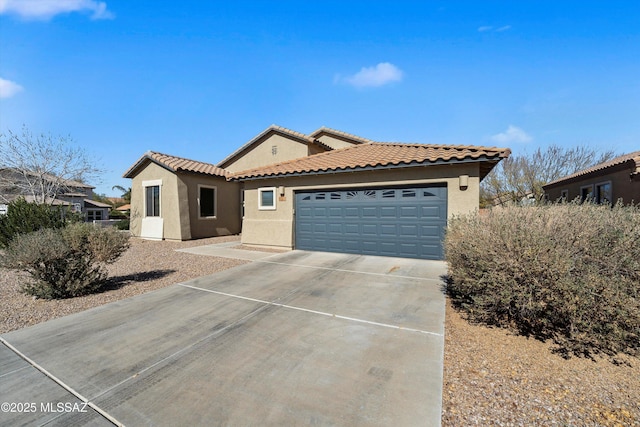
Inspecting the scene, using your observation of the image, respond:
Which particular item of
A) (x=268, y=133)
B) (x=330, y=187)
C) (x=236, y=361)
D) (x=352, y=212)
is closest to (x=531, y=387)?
(x=236, y=361)

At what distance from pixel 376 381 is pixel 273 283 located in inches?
160

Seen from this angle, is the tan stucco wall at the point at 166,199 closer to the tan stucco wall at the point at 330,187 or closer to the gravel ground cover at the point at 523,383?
the tan stucco wall at the point at 330,187

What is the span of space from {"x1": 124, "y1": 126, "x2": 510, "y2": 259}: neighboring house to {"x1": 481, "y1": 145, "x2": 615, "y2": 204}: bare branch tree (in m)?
18.5

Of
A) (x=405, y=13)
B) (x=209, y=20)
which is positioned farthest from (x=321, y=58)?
(x=209, y=20)

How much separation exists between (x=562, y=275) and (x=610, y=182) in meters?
17.6

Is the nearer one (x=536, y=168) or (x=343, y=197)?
(x=343, y=197)

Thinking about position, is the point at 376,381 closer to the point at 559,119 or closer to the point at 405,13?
the point at 405,13

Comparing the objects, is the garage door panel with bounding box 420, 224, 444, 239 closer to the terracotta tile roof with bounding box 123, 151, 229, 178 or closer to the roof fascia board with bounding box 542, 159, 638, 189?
the roof fascia board with bounding box 542, 159, 638, 189

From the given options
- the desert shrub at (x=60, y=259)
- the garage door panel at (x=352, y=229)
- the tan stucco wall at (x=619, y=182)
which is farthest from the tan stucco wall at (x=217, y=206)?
the tan stucco wall at (x=619, y=182)

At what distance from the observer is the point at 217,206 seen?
16797 millimetres

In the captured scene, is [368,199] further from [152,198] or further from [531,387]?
[152,198]

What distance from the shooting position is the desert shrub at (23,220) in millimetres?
11297

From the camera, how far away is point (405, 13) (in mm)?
10195

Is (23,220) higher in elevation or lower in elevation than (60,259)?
higher
